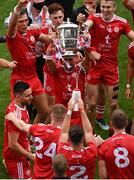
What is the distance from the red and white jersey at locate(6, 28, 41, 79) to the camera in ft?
31.1

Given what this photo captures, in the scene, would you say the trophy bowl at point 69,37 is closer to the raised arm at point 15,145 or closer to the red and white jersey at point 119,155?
the raised arm at point 15,145

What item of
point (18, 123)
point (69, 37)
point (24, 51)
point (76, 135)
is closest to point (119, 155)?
point (76, 135)

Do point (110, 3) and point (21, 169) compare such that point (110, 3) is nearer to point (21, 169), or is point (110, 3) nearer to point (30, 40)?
point (30, 40)

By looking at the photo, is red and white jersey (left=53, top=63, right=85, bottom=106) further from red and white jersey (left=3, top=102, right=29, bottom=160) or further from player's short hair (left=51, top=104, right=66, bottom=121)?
player's short hair (left=51, top=104, right=66, bottom=121)

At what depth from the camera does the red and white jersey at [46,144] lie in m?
7.38

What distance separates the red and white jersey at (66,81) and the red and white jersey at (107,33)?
0.83m

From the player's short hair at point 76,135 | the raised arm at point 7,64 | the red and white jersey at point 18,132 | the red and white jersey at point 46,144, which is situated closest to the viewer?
the player's short hair at point 76,135

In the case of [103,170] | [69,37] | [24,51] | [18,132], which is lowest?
[103,170]

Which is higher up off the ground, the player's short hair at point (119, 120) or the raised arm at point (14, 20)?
the raised arm at point (14, 20)

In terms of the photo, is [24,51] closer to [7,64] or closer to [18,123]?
[7,64]

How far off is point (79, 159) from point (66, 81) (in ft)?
9.18

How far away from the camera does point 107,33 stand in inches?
399

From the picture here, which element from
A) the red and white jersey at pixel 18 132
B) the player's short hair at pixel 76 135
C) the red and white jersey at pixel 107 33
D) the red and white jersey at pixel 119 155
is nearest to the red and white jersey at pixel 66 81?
the red and white jersey at pixel 107 33

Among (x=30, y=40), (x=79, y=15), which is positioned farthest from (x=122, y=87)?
(x=30, y=40)
